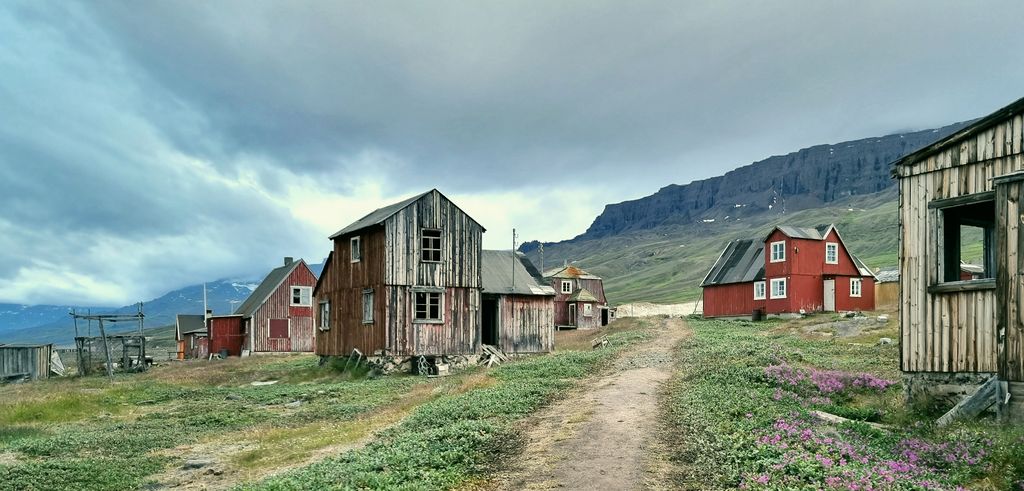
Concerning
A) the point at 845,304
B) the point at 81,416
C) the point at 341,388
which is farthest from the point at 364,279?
the point at 845,304

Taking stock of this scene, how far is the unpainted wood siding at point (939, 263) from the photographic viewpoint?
15.7 m

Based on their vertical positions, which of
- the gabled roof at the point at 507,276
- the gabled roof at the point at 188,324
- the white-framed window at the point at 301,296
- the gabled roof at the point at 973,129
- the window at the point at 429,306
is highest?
the gabled roof at the point at 973,129

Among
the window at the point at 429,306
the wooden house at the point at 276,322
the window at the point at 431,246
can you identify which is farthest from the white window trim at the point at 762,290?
the wooden house at the point at 276,322

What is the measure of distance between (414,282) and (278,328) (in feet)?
110

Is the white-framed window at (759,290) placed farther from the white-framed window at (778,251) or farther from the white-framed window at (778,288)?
the white-framed window at (778,251)

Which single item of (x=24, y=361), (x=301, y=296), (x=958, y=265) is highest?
(x=958, y=265)

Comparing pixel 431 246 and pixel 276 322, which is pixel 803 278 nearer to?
pixel 431 246

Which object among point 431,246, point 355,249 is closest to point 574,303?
point 355,249

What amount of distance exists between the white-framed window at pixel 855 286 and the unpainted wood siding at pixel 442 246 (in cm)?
3922

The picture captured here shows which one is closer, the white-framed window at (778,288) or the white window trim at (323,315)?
the white window trim at (323,315)

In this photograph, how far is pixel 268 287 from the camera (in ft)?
228

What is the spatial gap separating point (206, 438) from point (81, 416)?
33.5 ft

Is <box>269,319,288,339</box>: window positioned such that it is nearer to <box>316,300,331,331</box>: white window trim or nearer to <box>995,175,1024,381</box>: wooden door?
<box>316,300,331,331</box>: white window trim

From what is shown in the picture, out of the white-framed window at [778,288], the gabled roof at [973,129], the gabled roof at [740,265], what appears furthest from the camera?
the gabled roof at [740,265]
